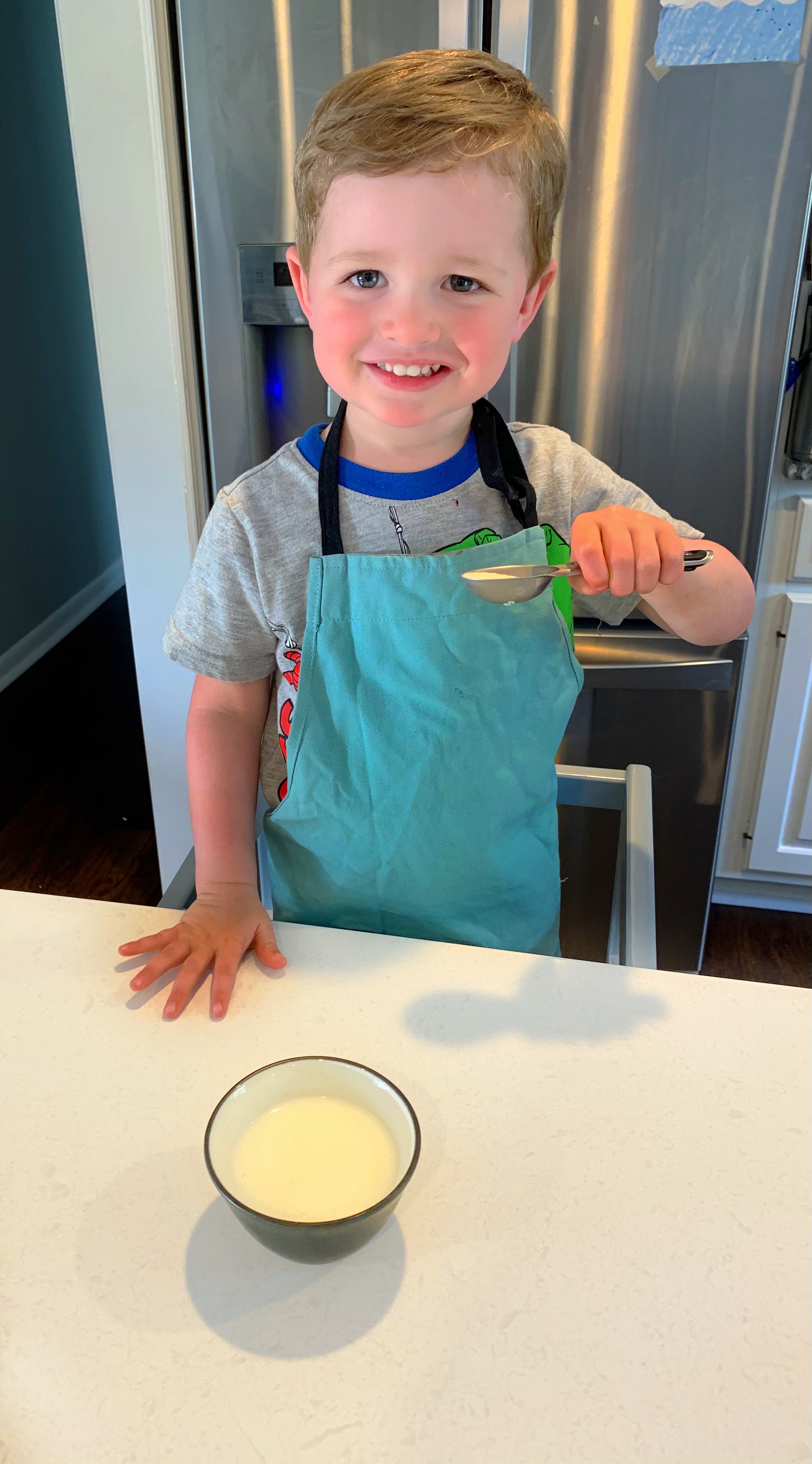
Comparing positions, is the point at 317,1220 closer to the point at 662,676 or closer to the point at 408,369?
the point at 408,369

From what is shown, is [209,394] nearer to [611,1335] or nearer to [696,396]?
[696,396]

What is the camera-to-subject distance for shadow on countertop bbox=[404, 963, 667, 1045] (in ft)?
1.94

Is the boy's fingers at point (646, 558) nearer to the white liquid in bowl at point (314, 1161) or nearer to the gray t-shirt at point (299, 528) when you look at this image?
the gray t-shirt at point (299, 528)

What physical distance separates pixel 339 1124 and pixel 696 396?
1.19m

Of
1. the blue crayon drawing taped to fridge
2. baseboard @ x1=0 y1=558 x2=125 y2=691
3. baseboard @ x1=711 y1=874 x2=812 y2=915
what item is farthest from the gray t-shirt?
baseboard @ x1=0 y1=558 x2=125 y2=691

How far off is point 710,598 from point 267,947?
415 millimetres

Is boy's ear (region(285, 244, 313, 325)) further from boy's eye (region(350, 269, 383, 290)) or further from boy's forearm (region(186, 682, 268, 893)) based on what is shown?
boy's forearm (region(186, 682, 268, 893))

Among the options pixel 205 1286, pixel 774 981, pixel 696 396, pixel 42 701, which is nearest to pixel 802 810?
pixel 774 981

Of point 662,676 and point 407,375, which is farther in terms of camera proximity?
point 662,676

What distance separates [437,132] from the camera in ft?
2.05

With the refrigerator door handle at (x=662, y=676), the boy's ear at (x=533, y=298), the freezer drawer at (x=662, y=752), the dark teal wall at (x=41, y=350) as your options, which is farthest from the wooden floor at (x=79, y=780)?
the boy's ear at (x=533, y=298)

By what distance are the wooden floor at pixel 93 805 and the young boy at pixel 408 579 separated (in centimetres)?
94

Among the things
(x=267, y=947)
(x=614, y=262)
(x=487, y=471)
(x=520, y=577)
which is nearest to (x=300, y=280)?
(x=487, y=471)

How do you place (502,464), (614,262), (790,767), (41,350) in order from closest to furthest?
1. (502,464)
2. (614,262)
3. (790,767)
4. (41,350)
